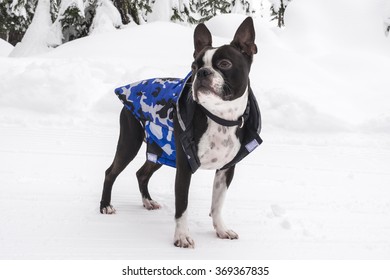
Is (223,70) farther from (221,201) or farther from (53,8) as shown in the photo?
(53,8)

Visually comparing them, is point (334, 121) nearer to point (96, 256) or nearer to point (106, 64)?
point (106, 64)

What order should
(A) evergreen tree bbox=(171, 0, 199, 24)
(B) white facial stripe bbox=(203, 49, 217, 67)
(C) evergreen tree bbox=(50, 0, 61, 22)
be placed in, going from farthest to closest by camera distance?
(A) evergreen tree bbox=(171, 0, 199, 24) → (C) evergreen tree bbox=(50, 0, 61, 22) → (B) white facial stripe bbox=(203, 49, 217, 67)

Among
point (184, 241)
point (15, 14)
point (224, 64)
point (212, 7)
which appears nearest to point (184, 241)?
point (184, 241)

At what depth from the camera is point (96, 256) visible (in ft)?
11.0

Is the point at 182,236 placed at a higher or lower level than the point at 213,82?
lower

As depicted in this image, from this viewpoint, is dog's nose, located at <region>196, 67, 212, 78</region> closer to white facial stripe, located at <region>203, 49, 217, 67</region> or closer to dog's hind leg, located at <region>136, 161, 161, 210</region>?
white facial stripe, located at <region>203, 49, 217, 67</region>

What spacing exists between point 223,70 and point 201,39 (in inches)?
18.4

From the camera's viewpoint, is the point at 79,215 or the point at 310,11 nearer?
the point at 79,215

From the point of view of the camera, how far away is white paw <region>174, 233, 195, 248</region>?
11.6 feet

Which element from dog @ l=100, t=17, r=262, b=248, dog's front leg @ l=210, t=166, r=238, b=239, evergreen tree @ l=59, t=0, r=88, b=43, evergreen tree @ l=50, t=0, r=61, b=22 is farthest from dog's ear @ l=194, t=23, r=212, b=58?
evergreen tree @ l=50, t=0, r=61, b=22

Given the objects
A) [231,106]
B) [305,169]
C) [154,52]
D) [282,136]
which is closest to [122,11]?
[154,52]

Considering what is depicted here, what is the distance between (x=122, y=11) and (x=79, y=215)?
10970 millimetres

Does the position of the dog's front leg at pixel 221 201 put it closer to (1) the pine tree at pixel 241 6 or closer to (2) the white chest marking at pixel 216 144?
(2) the white chest marking at pixel 216 144

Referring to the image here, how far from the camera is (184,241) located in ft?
11.6
